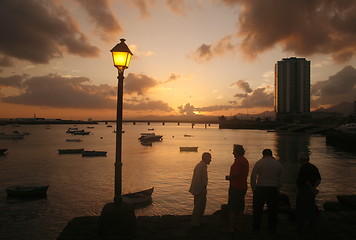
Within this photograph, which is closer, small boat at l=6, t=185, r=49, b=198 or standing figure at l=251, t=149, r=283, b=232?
standing figure at l=251, t=149, r=283, b=232

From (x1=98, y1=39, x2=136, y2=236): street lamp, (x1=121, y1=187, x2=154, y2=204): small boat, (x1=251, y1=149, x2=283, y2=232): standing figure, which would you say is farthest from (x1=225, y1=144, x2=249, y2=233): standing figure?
(x1=121, y1=187, x2=154, y2=204): small boat

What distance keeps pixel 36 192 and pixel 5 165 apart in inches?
921

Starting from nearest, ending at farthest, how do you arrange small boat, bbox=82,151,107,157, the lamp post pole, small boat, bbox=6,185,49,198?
1. the lamp post pole
2. small boat, bbox=6,185,49,198
3. small boat, bbox=82,151,107,157

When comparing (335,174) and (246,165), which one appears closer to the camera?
(246,165)

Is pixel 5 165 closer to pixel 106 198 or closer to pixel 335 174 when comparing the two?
pixel 106 198

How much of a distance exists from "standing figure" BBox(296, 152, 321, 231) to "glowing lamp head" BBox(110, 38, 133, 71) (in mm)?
5571

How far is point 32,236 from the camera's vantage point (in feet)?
47.7

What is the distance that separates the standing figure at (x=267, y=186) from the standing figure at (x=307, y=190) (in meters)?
0.66

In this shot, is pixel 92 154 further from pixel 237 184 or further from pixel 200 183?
pixel 237 184

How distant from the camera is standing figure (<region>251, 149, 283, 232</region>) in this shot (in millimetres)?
7996

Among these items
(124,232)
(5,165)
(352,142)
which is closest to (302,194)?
(124,232)

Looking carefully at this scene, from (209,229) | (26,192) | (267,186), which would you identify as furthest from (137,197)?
(267,186)

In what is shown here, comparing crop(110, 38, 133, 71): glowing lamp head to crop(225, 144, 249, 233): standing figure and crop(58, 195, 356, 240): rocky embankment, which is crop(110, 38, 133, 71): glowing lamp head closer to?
crop(225, 144, 249, 233): standing figure

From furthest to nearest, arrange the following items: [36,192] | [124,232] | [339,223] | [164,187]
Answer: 1. [164,187]
2. [36,192]
3. [339,223]
4. [124,232]
